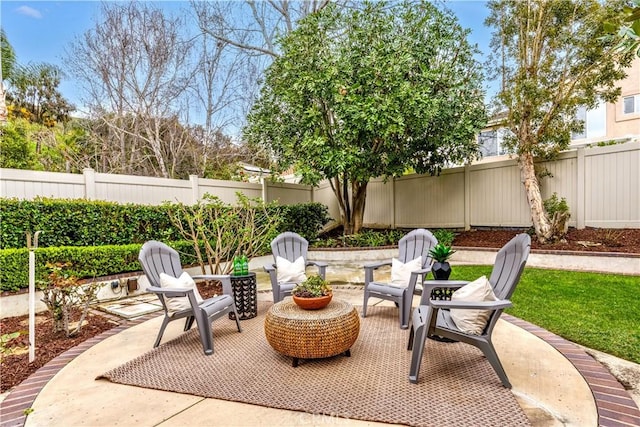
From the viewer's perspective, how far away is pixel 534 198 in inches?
277

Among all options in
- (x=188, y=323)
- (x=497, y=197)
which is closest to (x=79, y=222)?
(x=188, y=323)

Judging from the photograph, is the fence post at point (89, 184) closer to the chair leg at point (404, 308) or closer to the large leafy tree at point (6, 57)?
the large leafy tree at point (6, 57)

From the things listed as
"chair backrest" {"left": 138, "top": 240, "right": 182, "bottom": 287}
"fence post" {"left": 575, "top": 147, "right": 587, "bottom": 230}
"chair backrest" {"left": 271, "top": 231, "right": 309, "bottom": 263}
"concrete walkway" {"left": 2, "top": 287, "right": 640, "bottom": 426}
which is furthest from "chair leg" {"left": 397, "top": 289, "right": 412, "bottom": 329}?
"fence post" {"left": 575, "top": 147, "right": 587, "bottom": 230}

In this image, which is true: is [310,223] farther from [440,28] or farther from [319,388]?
[319,388]

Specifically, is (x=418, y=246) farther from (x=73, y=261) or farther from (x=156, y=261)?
(x=73, y=261)

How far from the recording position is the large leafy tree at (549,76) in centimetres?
636

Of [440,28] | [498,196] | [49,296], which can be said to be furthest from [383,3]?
[49,296]

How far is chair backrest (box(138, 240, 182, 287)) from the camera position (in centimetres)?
335

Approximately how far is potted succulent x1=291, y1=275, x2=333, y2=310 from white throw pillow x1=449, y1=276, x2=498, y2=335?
1.05 meters

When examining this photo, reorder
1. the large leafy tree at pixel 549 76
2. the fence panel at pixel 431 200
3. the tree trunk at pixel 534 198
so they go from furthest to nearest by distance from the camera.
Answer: the fence panel at pixel 431 200, the tree trunk at pixel 534 198, the large leafy tree at pixel 549 76

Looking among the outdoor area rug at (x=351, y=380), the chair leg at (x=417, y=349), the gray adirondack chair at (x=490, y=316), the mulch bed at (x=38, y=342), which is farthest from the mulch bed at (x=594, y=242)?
the mulch bed at (x=38, y=342)

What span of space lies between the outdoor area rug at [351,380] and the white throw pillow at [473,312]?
0.37m

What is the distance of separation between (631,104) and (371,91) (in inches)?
479

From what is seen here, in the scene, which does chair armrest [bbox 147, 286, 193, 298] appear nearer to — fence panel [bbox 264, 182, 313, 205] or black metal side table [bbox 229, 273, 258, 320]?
black metal side table [bbox 229, 273, 258, 320]
